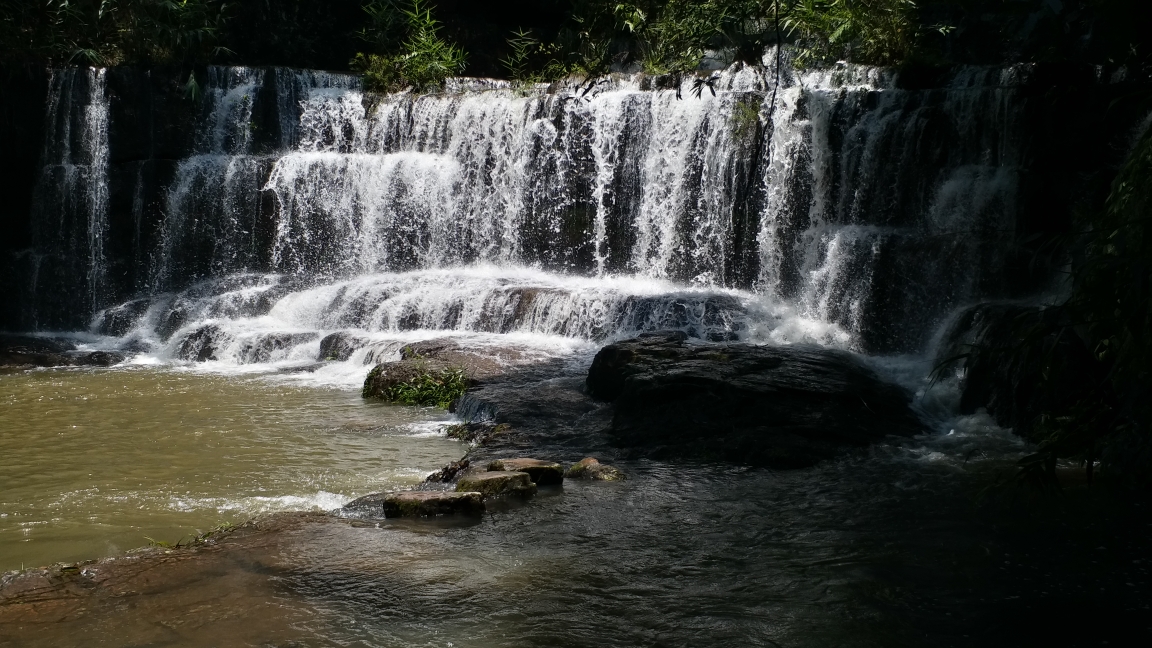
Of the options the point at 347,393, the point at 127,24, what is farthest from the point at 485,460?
the point at 127,24

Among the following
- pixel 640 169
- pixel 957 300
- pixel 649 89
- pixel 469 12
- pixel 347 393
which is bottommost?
pixel 347 393

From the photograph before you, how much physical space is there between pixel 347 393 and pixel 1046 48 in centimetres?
831

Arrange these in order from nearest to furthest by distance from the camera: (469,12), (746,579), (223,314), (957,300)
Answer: (746,579), (957,300), (223,314), (469,12)

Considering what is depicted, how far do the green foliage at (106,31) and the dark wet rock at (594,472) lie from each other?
12837 millimetres

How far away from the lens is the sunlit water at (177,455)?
21.8ft

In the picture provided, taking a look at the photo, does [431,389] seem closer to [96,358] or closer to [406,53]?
[96,358]

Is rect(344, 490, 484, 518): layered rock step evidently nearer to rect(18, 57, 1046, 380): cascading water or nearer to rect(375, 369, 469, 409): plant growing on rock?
rect(375, 369, 469, 409): plant growing on rock

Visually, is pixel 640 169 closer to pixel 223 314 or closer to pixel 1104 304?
pixel 223 314

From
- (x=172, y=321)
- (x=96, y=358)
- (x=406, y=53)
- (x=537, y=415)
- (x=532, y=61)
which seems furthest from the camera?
(x=532, y=61)

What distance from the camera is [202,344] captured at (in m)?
14.3

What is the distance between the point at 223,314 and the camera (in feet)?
50.9

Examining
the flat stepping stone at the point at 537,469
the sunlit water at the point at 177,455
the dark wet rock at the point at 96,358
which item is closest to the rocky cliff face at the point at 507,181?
the dark wet rock at the point at 96,358

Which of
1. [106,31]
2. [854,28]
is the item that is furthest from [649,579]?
[106,31]

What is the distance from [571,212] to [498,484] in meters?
9.63
